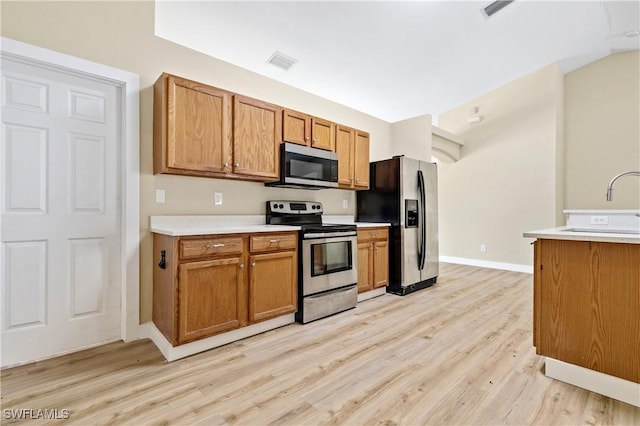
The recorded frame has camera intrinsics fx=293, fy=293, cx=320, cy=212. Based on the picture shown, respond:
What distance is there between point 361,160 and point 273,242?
193cm

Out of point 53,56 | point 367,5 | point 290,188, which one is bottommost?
point 290,188

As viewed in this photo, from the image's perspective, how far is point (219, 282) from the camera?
2.24 meters

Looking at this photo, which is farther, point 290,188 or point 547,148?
point 547,148

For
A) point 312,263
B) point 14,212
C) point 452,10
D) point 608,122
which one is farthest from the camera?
point 608,122

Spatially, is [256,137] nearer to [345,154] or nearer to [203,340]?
[345,154]

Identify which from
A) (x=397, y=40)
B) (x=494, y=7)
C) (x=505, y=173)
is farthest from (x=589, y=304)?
(x=505, y=173)

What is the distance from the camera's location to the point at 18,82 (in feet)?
6.64

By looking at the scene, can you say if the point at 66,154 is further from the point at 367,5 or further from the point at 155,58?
the point at 367,5

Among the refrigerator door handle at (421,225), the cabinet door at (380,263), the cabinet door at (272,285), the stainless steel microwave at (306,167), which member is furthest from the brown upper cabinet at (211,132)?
the refrigerator door handle at (421,225)

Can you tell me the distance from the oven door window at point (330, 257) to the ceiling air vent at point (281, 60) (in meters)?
2.23

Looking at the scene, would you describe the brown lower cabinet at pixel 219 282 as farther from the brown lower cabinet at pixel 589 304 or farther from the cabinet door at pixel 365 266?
the brown lower cabinet at pixel 589 304

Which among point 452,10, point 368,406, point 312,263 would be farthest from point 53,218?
point 452,10

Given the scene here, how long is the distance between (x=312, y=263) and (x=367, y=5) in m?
2.74

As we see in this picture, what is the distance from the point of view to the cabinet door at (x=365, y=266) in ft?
11.3
